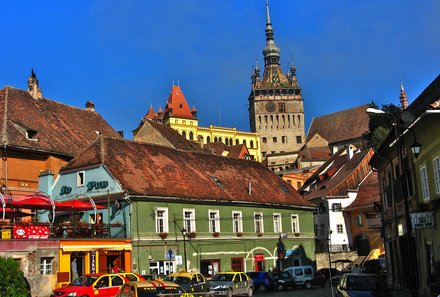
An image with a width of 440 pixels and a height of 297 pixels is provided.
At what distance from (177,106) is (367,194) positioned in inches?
3365

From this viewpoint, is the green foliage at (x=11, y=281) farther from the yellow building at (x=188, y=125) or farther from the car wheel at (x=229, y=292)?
the yellow building at (x=188, y=125)

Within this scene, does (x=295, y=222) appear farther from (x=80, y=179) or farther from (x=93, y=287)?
(x=93, y=287)

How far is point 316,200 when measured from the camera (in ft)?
220

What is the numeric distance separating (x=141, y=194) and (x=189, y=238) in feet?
16.4

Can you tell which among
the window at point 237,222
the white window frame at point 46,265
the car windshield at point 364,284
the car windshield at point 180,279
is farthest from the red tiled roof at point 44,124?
the car windshield at point 364,284

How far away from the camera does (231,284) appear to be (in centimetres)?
3216

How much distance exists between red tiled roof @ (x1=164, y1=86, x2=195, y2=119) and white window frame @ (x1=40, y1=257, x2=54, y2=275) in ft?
355

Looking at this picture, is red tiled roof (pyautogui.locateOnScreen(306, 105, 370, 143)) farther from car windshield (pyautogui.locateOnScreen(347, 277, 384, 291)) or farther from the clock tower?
car windshield (pyautogui.locateOnScreen(347, 277, 384, 291))

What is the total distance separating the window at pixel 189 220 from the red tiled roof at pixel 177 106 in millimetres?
99298

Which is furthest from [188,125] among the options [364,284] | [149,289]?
[149,289]

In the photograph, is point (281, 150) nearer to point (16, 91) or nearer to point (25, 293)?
point (16, 91)

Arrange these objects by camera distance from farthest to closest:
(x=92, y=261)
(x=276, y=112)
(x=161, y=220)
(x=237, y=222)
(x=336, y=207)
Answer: (x=276, y=112) → (x=336, y=207) → (x=237, y=222) → (x=161, y=220) → (x=92, y=261)

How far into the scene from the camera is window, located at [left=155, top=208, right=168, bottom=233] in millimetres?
38688

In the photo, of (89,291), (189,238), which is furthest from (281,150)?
(89,291)
